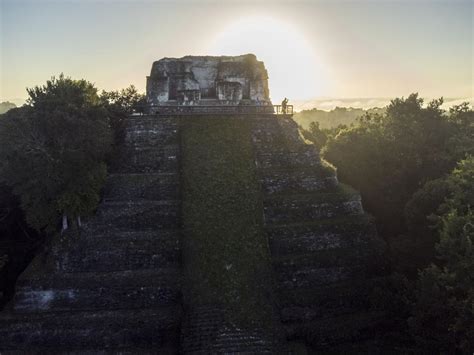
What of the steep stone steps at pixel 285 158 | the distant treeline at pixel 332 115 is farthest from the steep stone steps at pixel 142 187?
the distant treeline at pixel 332 115

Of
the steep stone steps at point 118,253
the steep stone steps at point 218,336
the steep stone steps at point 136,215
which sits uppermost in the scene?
the steep stone steps at point 136,215

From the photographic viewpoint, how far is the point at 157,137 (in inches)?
898

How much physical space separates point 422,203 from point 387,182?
4699 mm

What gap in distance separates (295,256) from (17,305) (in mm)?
12805

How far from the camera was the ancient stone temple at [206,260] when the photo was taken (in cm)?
1590

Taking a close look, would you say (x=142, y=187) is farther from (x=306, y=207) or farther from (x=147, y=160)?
(x=306, y=207)

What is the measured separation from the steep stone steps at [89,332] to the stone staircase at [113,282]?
39mm

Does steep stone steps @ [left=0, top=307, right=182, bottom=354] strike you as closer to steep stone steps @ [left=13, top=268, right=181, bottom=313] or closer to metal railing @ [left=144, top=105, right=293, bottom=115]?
steep stone steps @ [left=13, top=268, right=181, bottom=313]

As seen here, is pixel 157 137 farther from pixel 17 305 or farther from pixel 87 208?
pixel 17 305

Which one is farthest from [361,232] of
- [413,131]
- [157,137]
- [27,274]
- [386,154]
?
[27,274]

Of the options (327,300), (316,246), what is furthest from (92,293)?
(316,246)

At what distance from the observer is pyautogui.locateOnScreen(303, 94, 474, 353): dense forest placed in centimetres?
1431

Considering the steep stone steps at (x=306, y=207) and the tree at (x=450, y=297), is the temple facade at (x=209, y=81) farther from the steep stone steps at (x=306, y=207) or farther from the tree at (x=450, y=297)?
the tree at (x=450, y=297)

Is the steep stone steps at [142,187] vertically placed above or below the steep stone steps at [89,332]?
above
